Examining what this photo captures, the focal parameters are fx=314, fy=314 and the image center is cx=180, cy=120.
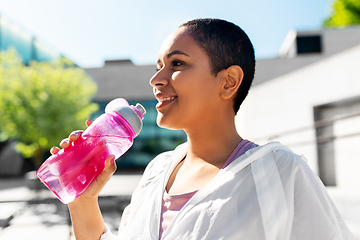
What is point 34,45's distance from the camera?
19391 mm

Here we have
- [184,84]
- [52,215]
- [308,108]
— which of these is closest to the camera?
[184,84]

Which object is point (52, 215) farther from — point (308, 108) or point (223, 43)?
point (308, 108)

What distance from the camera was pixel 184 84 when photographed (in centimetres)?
118

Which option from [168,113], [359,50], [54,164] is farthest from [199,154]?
[359,50]

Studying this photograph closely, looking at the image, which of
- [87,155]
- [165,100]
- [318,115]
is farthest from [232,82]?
[318,115]

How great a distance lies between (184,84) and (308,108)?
32.2ft

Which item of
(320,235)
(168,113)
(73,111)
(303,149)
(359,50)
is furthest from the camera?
(73,111)

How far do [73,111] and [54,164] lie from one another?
13.0m

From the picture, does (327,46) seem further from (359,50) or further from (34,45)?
(34,45)

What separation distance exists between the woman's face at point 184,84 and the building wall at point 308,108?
225 inches

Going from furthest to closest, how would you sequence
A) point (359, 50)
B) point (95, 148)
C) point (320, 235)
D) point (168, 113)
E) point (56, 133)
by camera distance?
point (56, 133)
point (359, 50)
point (95, 148)
point (168, 113)
point (320, 235)

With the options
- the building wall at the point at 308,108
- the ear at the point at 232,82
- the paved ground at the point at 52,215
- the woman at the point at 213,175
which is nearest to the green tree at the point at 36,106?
the paved ground at the point at 52,215

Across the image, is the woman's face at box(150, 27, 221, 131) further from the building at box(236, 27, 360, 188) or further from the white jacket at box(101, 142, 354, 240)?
the building at box(236, 27, 360, 188)

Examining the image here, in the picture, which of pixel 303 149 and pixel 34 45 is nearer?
pixel 303 149
